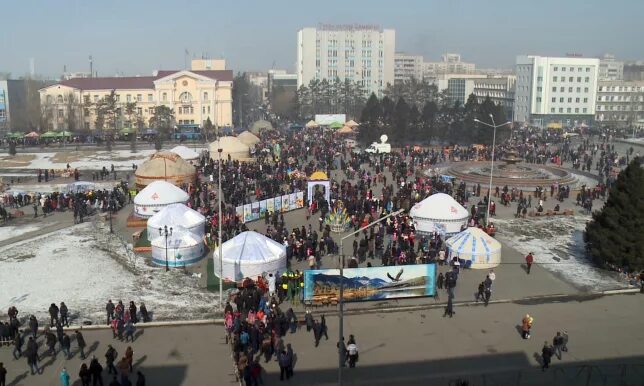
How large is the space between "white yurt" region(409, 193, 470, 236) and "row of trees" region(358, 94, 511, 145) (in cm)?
3373

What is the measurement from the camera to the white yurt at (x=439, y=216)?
27.3 m

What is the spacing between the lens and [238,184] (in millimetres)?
36125

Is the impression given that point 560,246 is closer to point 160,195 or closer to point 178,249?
point 178,249

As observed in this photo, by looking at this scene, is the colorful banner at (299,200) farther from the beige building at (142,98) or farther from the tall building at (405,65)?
the tall building at (405,65)

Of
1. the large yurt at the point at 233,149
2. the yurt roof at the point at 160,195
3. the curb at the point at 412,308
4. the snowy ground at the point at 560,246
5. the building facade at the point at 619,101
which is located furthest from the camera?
the building facade at the point at 619,101

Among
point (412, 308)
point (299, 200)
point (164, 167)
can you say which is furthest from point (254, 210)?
point (412, 308)

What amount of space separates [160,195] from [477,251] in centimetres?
1642

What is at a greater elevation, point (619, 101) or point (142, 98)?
point (619, 101)

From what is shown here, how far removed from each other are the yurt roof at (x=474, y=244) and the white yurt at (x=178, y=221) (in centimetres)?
1112

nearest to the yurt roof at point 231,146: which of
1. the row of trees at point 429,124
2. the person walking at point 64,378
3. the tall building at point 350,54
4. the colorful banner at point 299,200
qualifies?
the row of trees at point 429,124

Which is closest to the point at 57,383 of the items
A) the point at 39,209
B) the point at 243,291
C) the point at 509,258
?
the point at 243,291

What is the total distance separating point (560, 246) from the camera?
27.1m

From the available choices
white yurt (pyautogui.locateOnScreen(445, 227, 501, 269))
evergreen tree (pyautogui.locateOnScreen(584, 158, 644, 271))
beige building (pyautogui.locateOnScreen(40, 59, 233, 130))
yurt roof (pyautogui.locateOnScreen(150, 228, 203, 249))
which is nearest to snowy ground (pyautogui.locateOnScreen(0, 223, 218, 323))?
yurt roof (pyautogui.locateOnScreen(150, 228, 203, 249))

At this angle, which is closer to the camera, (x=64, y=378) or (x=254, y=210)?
(x=64, y=378)
